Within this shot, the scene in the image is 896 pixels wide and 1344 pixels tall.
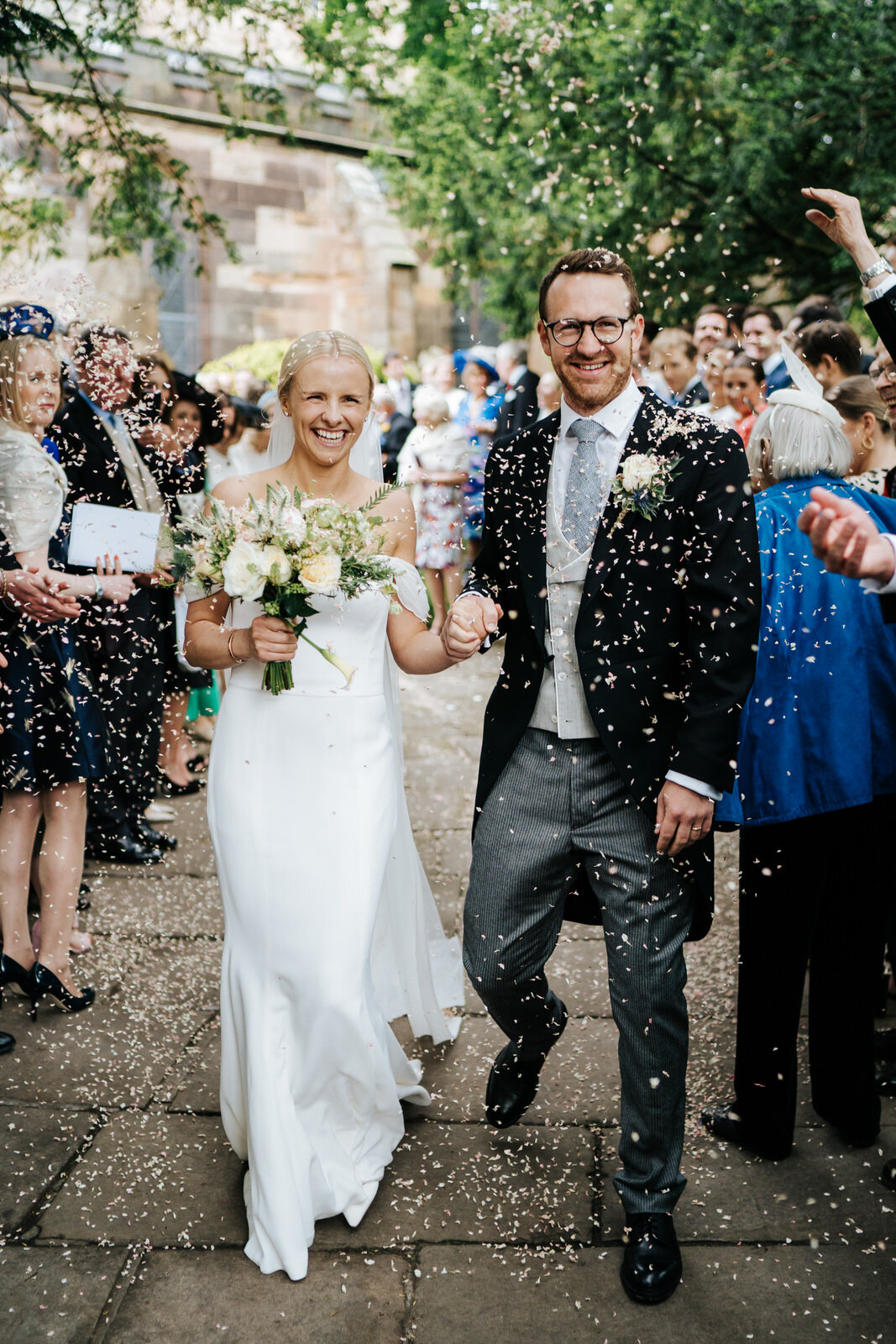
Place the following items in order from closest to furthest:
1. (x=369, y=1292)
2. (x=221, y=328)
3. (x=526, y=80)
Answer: (x=369, y=1292) → (x=526, y=80) → (x=221, y=328)

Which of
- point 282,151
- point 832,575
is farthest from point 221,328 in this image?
point 832,575

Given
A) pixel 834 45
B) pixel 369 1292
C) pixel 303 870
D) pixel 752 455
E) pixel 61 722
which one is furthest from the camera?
pixel 834 45

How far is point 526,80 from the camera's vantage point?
9.22 metres

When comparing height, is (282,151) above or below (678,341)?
above

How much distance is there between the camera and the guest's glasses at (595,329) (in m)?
2.97

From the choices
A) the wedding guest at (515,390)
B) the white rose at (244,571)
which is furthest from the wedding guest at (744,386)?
the white rose at (244,571)

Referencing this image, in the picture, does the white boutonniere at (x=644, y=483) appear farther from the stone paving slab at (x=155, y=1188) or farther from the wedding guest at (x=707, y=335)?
the wedding guest at (x=707, y=335)

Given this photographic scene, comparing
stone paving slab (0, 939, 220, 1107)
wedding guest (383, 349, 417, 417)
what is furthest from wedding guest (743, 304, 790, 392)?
wedding guest (383, 349, 417, 417)

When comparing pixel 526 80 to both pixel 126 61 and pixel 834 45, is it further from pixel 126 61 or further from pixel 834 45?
pixel 126 61

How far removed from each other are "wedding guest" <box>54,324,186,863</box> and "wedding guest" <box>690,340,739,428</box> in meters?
2.84

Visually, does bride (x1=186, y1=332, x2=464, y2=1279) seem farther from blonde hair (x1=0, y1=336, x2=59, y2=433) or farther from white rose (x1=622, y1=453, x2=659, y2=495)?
blonde hair (x1=0, y1=336, x2=59, y2=433)

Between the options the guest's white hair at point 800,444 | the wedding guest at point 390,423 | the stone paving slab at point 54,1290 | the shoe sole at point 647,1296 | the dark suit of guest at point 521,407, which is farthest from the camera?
the wedding guest at point 390,423

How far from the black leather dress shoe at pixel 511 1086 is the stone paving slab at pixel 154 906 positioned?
1963 millimetres

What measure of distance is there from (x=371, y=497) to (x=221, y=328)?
17842 mm
